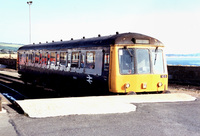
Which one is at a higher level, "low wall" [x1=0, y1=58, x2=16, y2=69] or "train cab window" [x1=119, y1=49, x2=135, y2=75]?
"train cab window" [x1=119, y1=49, x2=135, y2=75]

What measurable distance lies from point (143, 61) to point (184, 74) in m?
12.4

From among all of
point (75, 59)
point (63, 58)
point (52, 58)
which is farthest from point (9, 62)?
point (75, 59)

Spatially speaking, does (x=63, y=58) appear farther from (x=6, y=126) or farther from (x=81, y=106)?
(x=6, y=126)

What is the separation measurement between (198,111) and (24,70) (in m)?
17.2

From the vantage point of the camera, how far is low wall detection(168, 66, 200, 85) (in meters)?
22.1

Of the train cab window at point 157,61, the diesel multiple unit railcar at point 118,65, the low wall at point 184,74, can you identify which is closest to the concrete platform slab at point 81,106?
the diesel multiple unit railcar at point 118,65

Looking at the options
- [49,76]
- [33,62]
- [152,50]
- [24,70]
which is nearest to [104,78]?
A: [152,50]

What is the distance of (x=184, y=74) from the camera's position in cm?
2322

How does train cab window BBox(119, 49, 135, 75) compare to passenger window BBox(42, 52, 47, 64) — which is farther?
passenger window BBox(42, 52, 47, 64)

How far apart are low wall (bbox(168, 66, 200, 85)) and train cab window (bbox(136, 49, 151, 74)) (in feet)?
34.3

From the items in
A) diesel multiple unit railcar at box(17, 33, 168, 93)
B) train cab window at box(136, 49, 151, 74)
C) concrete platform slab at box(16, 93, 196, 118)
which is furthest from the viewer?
train cab window at box(136, 49, 151, 74)

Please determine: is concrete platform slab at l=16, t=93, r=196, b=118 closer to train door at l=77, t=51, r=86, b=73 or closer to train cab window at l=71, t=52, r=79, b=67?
train door at l=77, t=51, r=86, b=73

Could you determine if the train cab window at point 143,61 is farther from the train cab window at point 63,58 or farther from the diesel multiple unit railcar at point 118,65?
the train cab window at point 63,58

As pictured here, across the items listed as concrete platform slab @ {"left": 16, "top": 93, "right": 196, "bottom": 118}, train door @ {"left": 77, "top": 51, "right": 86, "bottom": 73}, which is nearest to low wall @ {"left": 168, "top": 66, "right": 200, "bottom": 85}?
train door @ {"left": 77, "top": 51, "right": 86, "bottom": 73}
